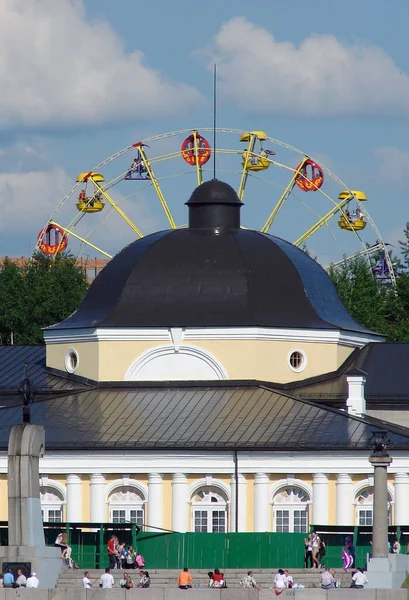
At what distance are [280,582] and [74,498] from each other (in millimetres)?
19576

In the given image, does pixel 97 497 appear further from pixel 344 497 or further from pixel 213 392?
pixel 344 497

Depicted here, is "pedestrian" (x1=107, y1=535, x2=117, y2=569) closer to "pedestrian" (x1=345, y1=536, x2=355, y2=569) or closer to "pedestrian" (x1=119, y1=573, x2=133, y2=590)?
"pedestrian" (x1=119, y1=573, x2=133, y2=590)

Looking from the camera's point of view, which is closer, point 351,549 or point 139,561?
point 139,561

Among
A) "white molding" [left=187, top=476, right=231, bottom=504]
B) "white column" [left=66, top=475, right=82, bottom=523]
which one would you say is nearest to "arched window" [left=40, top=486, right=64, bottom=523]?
"white column" [left=66, top=475, right=82, bottom=523]

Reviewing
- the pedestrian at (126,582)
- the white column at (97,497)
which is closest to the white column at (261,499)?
the white column at (97,497)

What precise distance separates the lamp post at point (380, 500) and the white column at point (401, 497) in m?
12.3

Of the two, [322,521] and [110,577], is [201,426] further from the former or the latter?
[110,577]

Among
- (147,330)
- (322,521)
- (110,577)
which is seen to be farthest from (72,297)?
(110,577)

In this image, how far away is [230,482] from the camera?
260 ft

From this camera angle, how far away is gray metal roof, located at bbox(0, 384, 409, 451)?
259ft

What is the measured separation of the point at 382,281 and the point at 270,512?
54165mm

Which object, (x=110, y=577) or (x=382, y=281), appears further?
(x=382, y=281)

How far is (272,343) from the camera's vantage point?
84.8 meters

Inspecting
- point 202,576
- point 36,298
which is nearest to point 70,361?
point 202,576
